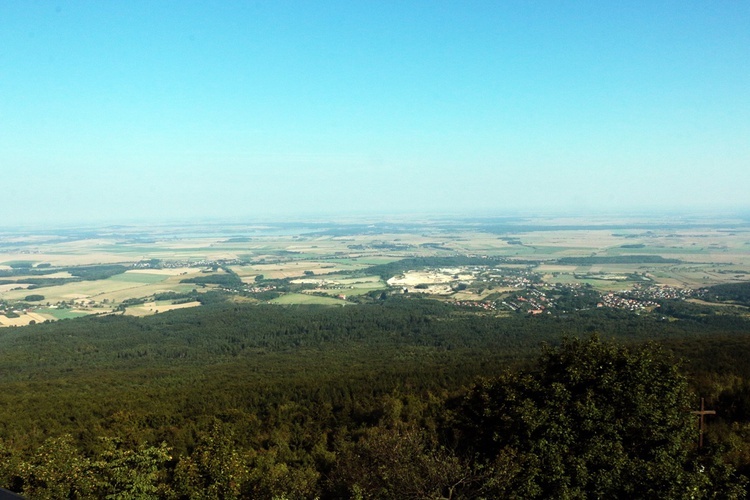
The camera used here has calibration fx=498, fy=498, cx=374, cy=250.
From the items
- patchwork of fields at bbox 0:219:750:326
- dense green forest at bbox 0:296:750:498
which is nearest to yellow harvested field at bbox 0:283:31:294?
patchwork of fields at bbox 0:219:750:326

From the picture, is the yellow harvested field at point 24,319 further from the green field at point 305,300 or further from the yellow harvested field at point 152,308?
the green field at point 305,300

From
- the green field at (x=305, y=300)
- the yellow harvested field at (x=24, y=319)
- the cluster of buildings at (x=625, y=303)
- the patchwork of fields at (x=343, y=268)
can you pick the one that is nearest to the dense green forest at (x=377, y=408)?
the cluster of buildings at (x=625, y=303)

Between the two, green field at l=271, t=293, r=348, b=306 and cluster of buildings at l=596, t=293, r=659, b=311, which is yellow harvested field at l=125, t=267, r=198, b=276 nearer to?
green field at l=271, t=293, r=348, b=306

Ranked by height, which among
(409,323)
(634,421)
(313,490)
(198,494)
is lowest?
(409,323)

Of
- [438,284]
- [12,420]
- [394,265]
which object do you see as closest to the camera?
[12,420]

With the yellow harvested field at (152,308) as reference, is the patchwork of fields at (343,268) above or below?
above

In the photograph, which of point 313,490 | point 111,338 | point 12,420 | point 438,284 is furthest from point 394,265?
point 313,490

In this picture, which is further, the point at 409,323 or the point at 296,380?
the point at 409,323

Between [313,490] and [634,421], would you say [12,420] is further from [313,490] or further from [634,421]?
[634,421]

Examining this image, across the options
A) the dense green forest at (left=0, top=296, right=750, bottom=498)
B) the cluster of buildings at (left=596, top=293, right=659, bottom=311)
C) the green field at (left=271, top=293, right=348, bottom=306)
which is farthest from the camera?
the green field at (left=271, top=293, right=348, bottom=306)
